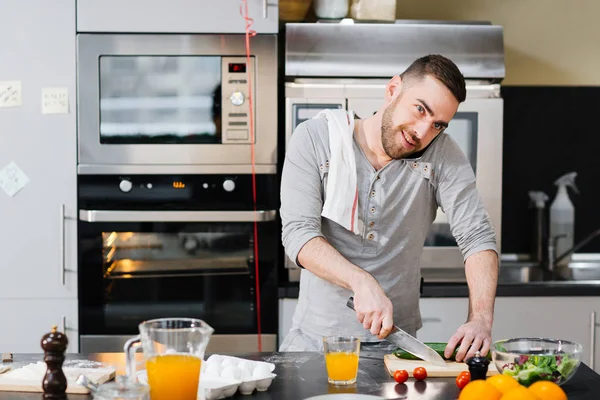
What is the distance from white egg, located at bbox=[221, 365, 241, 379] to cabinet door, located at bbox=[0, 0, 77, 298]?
1685 millimetres

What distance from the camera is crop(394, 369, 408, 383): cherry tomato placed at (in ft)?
5.87

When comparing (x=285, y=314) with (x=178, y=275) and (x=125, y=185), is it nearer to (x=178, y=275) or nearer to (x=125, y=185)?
(x=178, y=275)

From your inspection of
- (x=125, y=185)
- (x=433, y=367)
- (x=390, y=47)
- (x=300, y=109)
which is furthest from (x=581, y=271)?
(x=433, y=367)

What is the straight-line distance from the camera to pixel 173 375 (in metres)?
1.47

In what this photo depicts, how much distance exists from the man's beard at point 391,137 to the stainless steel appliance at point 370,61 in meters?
0.97

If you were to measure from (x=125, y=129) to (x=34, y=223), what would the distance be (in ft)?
1.63

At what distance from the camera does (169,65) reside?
3.24m

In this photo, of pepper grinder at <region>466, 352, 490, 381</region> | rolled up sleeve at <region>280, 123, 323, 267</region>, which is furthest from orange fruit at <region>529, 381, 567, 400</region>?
rolled up sleeve at <region>280, 123, 323, 267</region>

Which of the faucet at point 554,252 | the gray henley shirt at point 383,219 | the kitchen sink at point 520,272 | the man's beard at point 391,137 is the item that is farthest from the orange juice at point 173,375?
the faucet at point 554,252

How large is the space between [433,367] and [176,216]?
62.7 inches

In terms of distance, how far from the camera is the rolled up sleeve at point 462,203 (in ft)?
7.63

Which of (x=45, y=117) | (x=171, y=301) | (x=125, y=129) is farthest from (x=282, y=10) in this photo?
(x=171, y=301)

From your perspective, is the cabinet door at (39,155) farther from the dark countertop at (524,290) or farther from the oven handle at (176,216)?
the dark countertop at (524,290)

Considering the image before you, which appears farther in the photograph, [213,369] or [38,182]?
[38,182]
